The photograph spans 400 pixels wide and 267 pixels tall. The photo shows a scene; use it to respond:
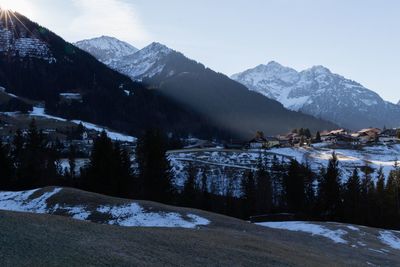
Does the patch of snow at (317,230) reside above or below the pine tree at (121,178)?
below

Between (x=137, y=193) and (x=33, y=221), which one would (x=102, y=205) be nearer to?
(x=33, y=221)

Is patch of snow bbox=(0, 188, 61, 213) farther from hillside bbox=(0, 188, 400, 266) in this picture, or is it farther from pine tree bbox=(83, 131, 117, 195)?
pine tree bbox=(83, 131, 117, 195)

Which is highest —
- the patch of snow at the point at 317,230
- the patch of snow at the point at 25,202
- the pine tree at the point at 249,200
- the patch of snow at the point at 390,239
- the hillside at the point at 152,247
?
the hillside at the point at 152,247

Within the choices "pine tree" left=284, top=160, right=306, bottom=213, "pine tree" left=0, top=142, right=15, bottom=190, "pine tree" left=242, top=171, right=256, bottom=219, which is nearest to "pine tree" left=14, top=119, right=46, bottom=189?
"pine tree" left=0, top=142, right=15, bottom=190

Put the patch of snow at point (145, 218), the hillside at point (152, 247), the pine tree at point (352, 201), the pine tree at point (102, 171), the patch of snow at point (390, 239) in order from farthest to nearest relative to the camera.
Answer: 1. the pine tree at point (352, 201)
2. the pine tree at point (102, 171)
3. the patch of snow at point (390, 239)
4. the patch of snow at point (145, 218)
5. the hillside at point (152, 247)

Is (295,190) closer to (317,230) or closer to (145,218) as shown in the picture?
(317,230)

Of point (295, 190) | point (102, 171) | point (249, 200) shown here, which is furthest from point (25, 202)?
point (295, 190)

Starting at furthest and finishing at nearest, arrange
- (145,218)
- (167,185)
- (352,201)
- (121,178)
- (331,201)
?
(352,201)
(331,201)
(167,185)
(121,178)
(145,218)

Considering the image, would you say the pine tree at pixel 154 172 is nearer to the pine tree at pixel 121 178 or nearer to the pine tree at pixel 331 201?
the pine tree at pixel 121 178

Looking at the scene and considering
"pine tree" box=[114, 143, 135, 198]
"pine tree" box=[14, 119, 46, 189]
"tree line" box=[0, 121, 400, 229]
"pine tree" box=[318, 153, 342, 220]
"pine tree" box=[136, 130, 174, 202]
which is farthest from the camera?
"pine tree" box=[318, 153, 342, 220]

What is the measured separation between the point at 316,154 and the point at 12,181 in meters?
146

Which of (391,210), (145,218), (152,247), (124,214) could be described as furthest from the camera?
(391,210)

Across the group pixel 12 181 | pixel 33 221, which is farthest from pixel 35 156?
pixel 33 221

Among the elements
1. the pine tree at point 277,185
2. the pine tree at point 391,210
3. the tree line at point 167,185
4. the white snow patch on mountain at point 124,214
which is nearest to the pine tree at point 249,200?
the tree line at point 167,185
